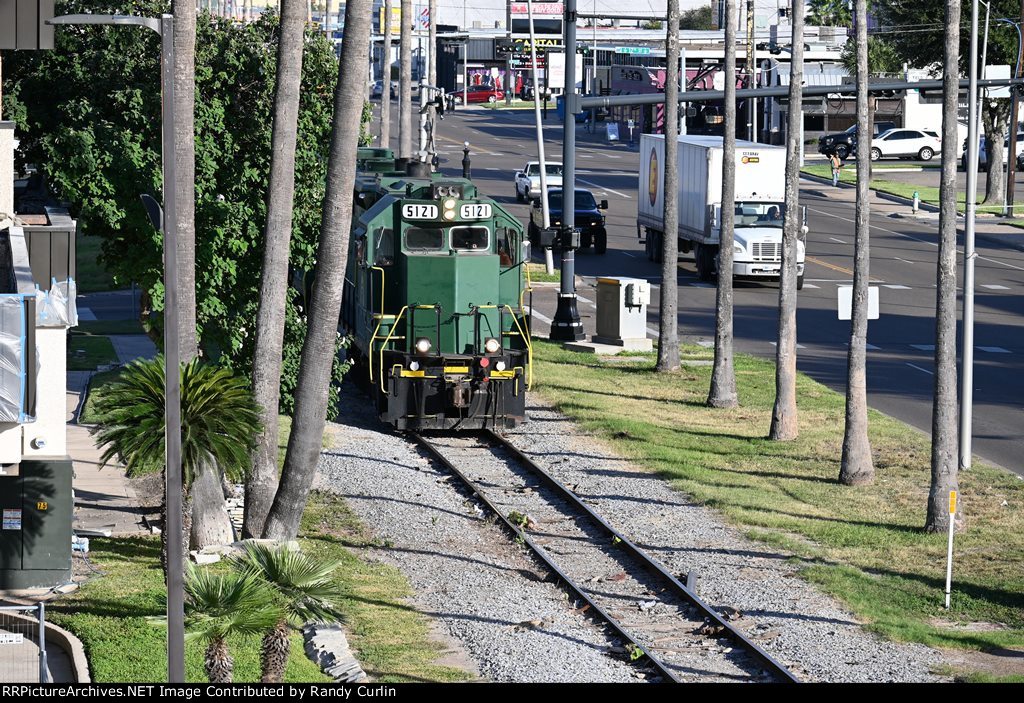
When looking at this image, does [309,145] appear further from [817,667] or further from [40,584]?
[817,667]

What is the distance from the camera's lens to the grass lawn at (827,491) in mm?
18094

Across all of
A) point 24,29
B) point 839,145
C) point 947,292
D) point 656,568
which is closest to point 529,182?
point 839,145

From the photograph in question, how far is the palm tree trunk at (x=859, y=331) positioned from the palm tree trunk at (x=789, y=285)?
203 centimetres

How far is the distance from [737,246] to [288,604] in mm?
32812

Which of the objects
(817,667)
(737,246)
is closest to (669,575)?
(817,667)

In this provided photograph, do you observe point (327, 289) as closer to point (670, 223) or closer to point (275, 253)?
point (275, 253)

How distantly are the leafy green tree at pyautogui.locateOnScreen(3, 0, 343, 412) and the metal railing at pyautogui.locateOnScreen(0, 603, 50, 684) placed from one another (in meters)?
7.25

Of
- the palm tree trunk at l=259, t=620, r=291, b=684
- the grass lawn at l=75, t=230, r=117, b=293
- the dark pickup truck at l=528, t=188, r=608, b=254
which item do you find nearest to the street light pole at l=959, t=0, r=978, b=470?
the palm tree trunk at l=259, t=620, r=291, b=684

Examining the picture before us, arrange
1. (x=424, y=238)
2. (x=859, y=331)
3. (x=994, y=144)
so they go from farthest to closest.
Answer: (x=994, y=144), (x=424, y=238), (x=859, y=331)

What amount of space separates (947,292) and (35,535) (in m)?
12.6

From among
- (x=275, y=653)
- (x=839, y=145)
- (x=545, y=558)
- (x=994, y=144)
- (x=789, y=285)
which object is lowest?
(x=545, y=558)

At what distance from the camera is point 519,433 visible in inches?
1083

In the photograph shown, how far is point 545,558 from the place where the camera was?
19672 mm

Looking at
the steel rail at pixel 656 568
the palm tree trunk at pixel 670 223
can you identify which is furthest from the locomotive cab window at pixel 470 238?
the palm tree trunk at pixel 670 223
